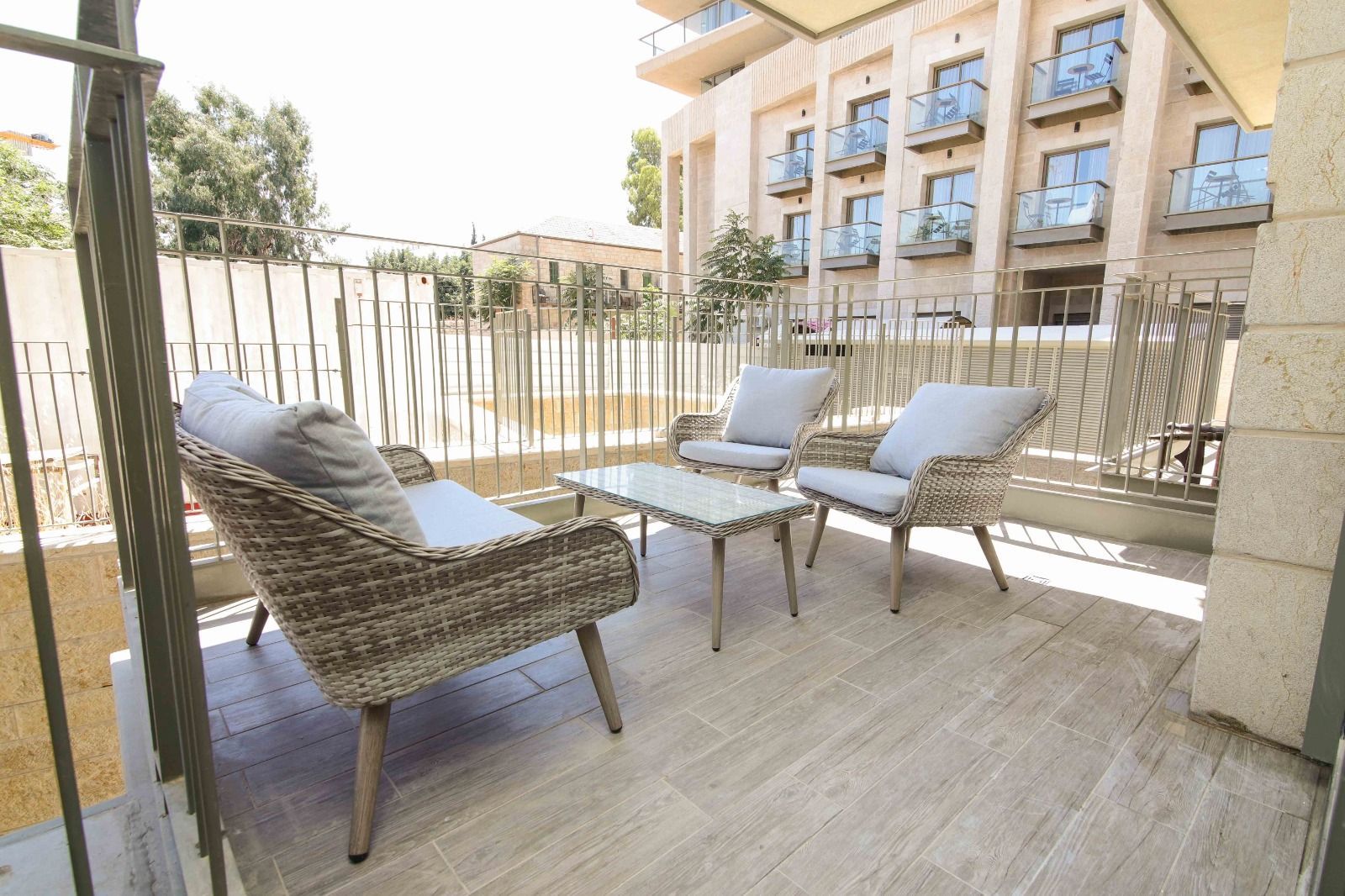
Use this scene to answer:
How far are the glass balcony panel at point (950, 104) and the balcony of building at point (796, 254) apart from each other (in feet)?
11.7

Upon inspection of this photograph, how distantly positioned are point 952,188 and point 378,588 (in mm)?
14846

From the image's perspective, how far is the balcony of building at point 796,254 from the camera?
15477mm

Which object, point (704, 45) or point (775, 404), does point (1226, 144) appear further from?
point (704, 45)

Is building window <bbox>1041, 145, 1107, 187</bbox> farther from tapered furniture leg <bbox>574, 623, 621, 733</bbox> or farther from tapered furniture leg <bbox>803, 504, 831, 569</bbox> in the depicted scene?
tapered furniture leg <bbox>574, 623, 621, 733</bbox>

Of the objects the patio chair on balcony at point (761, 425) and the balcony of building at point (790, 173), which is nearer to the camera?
the patio chair on balcony at point (761, 425)

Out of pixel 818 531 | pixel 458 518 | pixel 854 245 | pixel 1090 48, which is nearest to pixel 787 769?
pixel 458 518

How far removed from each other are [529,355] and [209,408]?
232cm

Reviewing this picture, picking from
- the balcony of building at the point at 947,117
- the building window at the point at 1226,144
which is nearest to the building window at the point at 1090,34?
the balcony of building at the point at 947,117

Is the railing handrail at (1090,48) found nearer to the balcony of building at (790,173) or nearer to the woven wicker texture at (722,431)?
the balcony of building at (790,173)

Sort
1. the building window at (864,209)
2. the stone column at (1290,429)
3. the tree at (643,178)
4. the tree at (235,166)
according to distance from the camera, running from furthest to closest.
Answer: the tree at (643,178), the tree at (235,166), the building window at (864,209), the stone column at (1290,429)

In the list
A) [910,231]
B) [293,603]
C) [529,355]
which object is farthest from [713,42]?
[293,603]

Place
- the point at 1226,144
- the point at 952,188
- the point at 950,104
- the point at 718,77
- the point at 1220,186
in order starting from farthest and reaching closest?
the point at 718,77, the point at 952,188, the point at 950,104, the point at 1226,144, the point at 1220,186

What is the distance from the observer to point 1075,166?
11516 millimetres

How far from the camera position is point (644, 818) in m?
1.28
